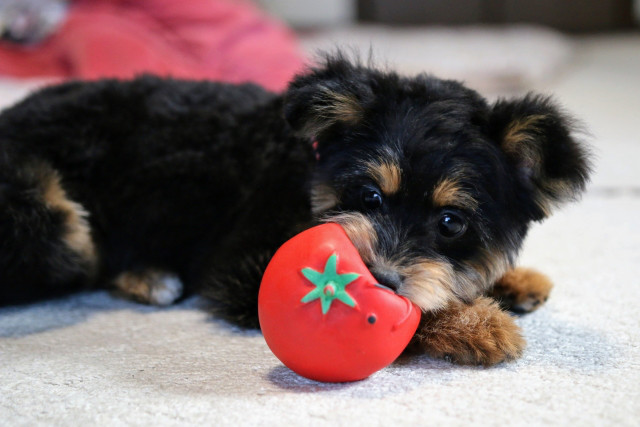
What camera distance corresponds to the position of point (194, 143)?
8.71 ft

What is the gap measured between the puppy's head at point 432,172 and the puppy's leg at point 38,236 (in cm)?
101

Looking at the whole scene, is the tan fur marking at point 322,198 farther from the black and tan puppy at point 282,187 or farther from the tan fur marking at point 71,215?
the tan fur marking at point 71,215

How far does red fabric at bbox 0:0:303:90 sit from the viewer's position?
14.4 feet

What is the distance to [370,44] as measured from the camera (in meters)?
2.79

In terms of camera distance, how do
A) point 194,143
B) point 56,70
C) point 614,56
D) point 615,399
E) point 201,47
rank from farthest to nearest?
point 614,56 < point 201,47 < point 56,70 < point 194,143 < point 615,399

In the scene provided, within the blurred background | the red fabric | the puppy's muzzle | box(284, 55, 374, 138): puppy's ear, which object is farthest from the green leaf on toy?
the red fabric

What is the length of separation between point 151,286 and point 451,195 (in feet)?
4.33

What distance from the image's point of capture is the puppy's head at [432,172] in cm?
193

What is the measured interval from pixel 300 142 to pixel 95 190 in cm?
90

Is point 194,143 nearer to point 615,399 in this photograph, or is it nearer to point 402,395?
point 402,395

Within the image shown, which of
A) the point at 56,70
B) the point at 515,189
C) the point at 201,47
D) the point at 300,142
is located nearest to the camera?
the point at 515,189

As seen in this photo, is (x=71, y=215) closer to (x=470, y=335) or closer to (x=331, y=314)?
(x=331, y=314)

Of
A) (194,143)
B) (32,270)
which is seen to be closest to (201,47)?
(194,143)

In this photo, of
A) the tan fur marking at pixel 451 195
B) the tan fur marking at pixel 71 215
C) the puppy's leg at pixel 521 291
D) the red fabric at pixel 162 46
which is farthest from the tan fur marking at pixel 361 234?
the red fabric at pixel 162 46
